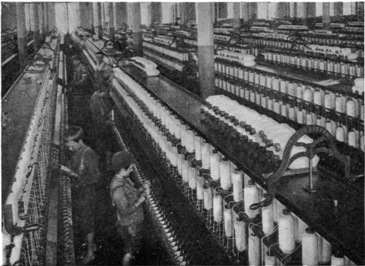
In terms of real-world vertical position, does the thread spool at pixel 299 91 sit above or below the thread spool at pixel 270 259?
above

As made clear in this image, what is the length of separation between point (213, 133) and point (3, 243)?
2.20 m

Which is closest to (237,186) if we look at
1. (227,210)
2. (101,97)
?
(227,210)

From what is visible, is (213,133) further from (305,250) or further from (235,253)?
(305,250)

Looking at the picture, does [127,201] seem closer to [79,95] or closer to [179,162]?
[179,162]

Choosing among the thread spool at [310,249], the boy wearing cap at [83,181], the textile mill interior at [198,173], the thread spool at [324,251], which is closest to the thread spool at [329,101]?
the textile mill interior at [198,173]

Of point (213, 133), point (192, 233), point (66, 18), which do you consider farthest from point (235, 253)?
point (66, 18)

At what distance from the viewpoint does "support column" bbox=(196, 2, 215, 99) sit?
8.05 m

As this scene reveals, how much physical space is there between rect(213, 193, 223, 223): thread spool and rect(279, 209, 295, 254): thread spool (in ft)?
3.34

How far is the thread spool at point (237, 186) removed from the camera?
336 centimetres

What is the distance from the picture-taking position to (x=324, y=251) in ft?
8.22

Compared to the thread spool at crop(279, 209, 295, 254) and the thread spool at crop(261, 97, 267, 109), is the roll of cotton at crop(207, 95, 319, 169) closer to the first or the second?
the thread spool at crop(279, 209, 295, 254)

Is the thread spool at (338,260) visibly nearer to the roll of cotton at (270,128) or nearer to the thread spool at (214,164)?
the roll of cotton at (270,128)

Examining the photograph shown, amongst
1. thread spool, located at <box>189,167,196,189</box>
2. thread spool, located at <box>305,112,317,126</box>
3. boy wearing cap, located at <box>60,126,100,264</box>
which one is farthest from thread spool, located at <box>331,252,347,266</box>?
thread spool, located at <box>305,112,317,126</box>

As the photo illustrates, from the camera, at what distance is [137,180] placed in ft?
18.4
